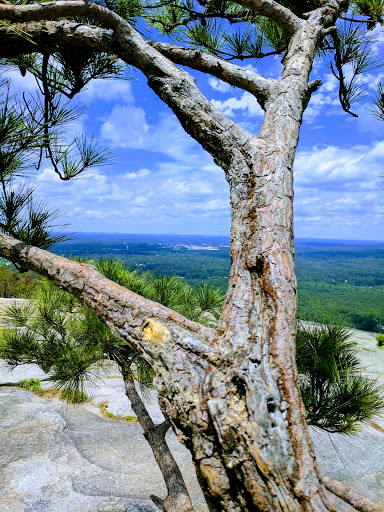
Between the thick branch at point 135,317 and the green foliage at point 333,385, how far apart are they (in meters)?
0.83

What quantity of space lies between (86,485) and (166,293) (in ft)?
3.76

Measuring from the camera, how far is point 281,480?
1.88 feet

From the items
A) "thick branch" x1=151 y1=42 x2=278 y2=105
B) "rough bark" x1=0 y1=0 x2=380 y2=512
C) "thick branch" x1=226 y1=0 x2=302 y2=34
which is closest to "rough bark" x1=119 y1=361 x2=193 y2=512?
"rough bark" x1=0 y1=0 x2=380 y2=512

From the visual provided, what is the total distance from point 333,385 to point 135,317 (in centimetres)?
101

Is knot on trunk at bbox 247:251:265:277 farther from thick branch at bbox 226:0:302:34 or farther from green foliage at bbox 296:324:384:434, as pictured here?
thick branch at bbox 226:0:302:34

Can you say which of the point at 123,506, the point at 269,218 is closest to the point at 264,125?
the point at 269,218

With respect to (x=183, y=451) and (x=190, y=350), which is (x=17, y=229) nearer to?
(x=190, y=350)

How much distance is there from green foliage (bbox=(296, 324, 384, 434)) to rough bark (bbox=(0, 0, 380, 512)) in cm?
76

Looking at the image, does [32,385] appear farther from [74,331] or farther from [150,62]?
[150,62]

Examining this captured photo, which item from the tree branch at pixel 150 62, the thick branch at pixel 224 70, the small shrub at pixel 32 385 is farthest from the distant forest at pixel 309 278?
the small shrub at pixel 32 385

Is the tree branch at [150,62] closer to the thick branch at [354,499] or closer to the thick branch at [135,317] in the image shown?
the thick branch at [135,317]

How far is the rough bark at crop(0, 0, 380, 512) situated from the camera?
1.97 feet

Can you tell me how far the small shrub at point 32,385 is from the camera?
3.03 meters

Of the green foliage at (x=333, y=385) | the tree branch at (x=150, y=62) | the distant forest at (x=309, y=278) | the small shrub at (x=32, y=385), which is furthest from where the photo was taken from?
the small shrub at (x=32, y=385)
